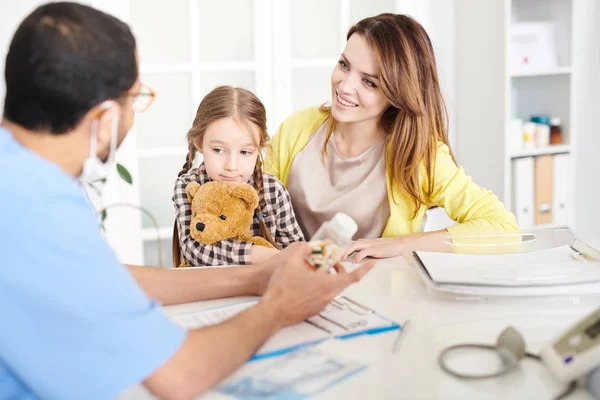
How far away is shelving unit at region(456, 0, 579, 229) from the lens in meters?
3.38

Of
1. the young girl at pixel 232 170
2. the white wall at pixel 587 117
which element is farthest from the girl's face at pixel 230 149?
the white wall at pixel 587 117

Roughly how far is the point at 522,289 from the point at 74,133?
2.89 ft

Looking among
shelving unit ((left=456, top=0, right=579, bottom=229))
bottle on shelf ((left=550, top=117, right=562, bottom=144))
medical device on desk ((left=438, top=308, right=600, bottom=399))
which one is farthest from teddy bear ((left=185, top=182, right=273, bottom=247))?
bottle on shelf ((left=550, top=117, right=562, bottom=144))

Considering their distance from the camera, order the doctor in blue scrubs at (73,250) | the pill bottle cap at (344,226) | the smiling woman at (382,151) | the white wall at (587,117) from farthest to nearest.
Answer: the white wall at (587,117) < the smiling woman at (382,151) < the pill bottle cap at (344,226) < the doctor in blue scrubs at (73,250)

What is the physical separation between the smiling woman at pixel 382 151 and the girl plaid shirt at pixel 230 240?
0.17 m

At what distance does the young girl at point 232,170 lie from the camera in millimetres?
1789

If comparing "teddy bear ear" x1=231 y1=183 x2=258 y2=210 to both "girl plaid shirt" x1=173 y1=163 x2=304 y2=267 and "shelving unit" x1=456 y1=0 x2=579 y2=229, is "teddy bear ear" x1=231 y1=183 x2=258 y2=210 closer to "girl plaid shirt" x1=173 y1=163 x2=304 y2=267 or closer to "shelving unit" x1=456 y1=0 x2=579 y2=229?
"girl plaid shirt" x1=173 y1=163 x2=304 y2=267

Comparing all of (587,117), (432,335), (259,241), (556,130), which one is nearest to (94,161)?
(432,335)

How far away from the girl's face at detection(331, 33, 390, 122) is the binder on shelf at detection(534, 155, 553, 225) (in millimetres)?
1694

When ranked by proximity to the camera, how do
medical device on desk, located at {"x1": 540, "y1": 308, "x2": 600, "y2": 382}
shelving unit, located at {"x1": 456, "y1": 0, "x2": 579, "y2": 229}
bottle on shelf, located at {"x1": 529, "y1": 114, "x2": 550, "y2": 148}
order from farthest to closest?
bottle on shelf, located at {"x1": 529, "y1": 114, "x2": 550, "y2": 148} < shelving unit, located at {"x1": 456, "y1": 0, "x2": 579, "y2": 229} < medical device on desk, located at {"x1": 540, "y1": 308, "x2": 600, "y2": 382}

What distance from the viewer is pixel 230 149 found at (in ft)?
6.00

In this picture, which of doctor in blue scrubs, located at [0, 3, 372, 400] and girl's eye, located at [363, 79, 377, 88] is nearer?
doctor in blue scrubs, located at [0, 3, 372, 400]

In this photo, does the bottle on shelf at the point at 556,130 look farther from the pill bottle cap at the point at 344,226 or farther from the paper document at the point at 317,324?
the pill bottle cap at the point at 344,226

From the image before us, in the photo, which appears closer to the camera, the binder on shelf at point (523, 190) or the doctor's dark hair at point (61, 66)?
the doctor's dark hair at point (61, 66)
